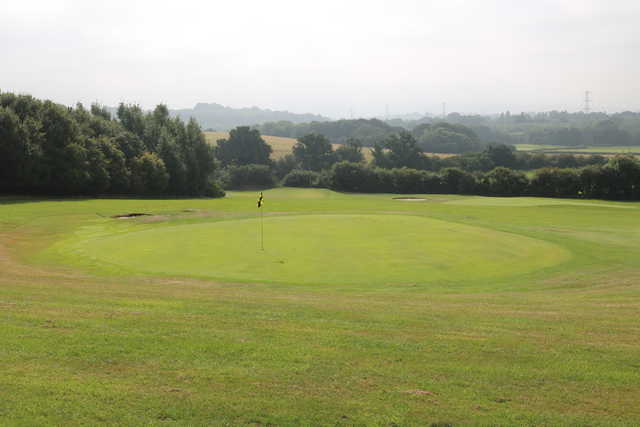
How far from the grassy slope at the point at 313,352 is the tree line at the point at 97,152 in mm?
41399

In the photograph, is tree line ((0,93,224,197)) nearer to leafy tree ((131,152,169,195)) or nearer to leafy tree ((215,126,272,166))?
leafy tree ((131,152,169,195))

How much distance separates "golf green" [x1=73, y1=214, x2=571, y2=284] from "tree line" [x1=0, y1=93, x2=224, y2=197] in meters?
31.1

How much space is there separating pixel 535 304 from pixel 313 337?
8506 millimetres

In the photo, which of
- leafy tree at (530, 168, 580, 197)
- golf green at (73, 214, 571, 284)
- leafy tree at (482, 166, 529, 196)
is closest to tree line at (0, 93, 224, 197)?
golf green at (73, 214, 571, 284)

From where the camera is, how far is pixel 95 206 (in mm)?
50938

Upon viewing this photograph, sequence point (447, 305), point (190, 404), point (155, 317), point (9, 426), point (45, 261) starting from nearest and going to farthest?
1. point (9, 426)
2. point (190, 404)
3. point (155, 317)
4. point (447, 305)
5. point (45, 261)

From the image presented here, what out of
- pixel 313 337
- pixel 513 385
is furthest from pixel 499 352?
pixel 313 337

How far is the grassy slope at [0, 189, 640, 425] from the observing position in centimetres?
873

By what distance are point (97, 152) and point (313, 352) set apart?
6101 centimetres

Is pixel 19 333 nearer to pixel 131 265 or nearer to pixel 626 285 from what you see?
pixel 131 265

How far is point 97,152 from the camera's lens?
6550cm

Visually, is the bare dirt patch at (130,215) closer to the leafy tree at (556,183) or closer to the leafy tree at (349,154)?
the leafy tree at (556,183)

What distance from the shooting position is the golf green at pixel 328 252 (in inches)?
875

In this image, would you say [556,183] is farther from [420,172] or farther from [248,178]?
[248,178]
